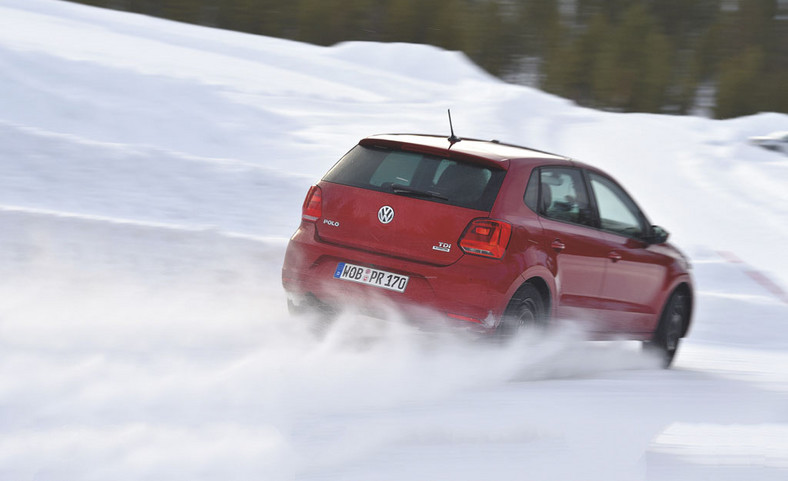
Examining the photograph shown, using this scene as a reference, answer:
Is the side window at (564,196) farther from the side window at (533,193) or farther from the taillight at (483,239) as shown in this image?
the taillight at (483,239)

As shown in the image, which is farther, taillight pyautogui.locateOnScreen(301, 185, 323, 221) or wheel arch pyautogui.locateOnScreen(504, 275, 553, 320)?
taillight pyautogui.locateOnScreen(301, 185, 323, 221)

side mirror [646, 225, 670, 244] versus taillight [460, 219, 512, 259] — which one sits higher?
taillight [460, 219, 512, 259]

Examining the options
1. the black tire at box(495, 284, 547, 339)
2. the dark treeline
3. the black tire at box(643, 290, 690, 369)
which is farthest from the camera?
the dark treeline

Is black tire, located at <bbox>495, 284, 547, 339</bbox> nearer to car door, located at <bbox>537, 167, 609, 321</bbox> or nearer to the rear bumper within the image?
the rear bumper

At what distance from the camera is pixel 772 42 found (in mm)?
137375

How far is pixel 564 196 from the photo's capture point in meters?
6.73

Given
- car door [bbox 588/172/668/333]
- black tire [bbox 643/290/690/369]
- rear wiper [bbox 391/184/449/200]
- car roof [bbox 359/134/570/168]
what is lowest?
black tire [bbox 643/290/690/369]

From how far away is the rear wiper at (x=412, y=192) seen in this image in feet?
19.9

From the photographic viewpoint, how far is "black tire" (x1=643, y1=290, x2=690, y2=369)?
8305 mm

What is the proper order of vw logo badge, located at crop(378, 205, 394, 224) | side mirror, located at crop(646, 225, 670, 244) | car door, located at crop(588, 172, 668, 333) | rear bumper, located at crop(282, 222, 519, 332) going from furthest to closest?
side mirror, located at crop(646, 225, 670, 244), car door, located at crop(588, 172, 668, 333), vw logo badge, located at crop(378, 205, 394, 224), rear bumper, located at crop(282, 222, 519, 332)

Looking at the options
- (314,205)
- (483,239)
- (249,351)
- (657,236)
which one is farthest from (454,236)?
(657,236)

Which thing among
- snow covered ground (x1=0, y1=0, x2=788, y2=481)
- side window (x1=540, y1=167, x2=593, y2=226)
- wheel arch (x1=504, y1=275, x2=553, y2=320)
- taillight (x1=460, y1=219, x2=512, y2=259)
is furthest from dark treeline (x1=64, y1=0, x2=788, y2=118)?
taillight (x1=460, y1=219, x2=512, y2=259)

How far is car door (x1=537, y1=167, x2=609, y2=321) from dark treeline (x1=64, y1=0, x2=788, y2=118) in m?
90.4

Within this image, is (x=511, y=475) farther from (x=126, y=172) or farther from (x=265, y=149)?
(x=265, y=149)
